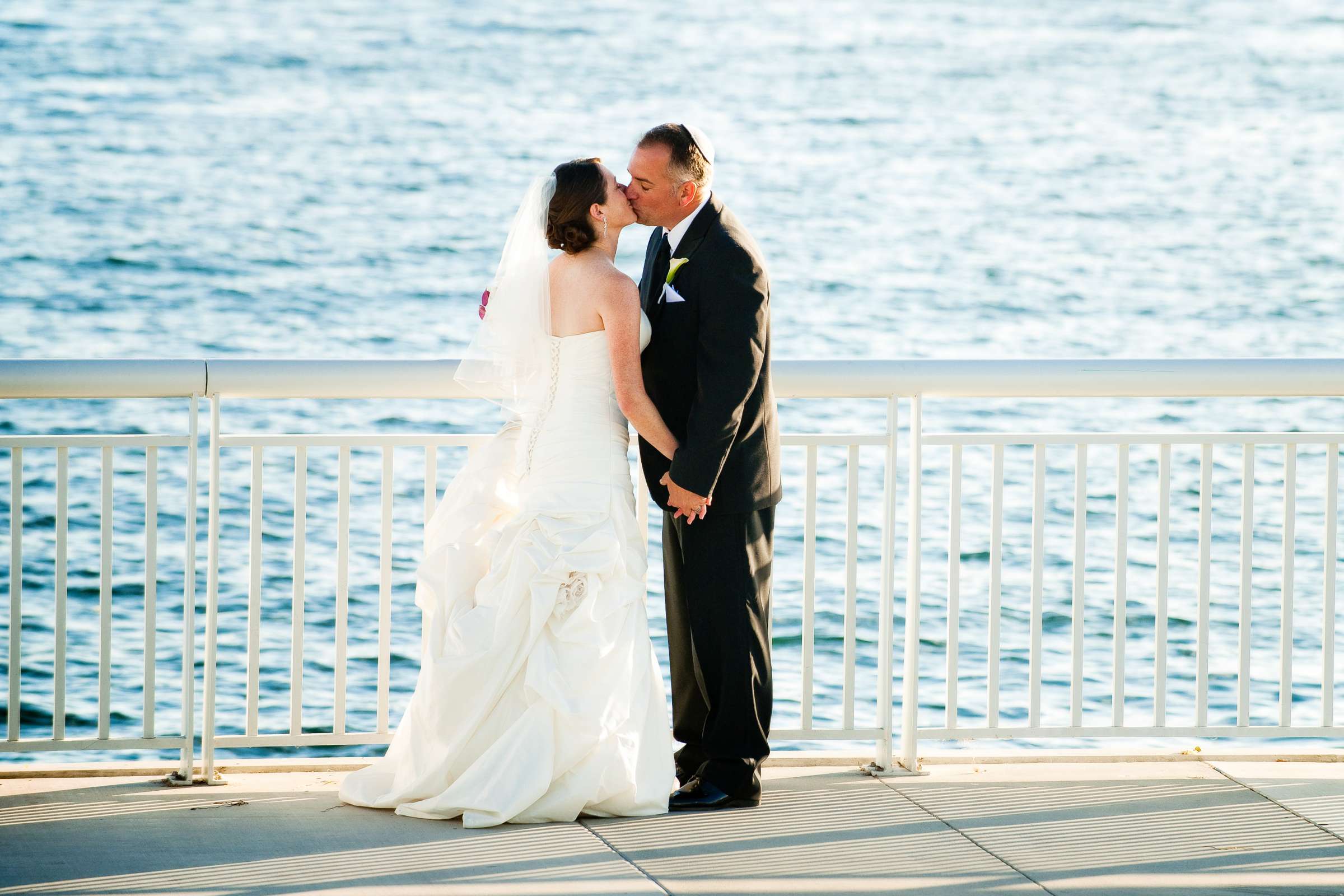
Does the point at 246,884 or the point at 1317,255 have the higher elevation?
the point at 1317,255

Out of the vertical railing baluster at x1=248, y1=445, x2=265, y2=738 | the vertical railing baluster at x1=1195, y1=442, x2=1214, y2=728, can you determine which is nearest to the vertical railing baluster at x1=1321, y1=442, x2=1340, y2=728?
the vertical railing baluster at x1=1195, y1=442, x2=1214, y2=728

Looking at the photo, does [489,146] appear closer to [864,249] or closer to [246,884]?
[864,249]

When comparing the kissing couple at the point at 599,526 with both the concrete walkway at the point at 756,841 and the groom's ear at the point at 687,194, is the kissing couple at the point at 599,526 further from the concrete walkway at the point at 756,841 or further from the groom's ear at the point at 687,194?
the concrete walkway at the point at 756,841

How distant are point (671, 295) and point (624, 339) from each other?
181 mm

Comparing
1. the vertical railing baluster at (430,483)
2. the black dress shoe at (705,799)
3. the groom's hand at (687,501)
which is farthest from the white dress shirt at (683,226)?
the black dress shoe at (705,799)

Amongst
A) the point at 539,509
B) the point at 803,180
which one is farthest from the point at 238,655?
the point at 803,180

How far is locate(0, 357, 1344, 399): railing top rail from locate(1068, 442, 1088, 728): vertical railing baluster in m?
0.20

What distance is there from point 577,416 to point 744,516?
1.45 ft

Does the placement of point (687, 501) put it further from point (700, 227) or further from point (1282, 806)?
point (1282, 806)

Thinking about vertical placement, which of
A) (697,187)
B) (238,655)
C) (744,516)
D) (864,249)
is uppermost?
(864,249)

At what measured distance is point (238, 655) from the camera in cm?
902

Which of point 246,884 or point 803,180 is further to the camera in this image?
point 803,180

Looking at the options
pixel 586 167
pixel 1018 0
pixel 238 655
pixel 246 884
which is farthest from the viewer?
pixel 1018 0

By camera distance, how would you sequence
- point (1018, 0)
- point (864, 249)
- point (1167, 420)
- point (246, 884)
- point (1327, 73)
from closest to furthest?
1. point (246, 884)
2. point (1167, 420)
3. point (864, 249)
4. point (1327, 73)
5. point (1018, 0)
